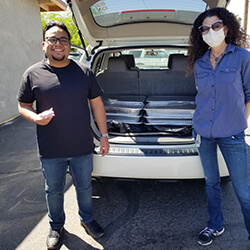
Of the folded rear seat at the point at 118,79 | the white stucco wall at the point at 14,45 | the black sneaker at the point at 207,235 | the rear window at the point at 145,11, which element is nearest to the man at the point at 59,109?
the black sneaker at the point at 207,235

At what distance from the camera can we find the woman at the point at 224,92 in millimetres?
1909

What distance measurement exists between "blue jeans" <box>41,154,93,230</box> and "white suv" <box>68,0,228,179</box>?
242 millimetres

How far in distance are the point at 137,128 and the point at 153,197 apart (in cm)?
80

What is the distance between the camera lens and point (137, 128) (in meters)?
3.06

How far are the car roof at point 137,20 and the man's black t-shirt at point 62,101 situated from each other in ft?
3.85

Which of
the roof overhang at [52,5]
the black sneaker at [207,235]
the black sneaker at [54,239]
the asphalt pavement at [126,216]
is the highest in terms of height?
the roof overhang at [52,5]

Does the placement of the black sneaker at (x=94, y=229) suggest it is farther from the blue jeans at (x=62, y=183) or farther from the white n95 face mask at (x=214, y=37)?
the white n95 face mask at (x=214, y=37)

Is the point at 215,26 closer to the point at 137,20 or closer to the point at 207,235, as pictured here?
the point at 137,20

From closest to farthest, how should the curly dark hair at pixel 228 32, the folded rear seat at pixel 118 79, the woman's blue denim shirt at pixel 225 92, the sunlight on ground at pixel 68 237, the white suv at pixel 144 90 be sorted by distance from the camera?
the woman's blue denim shirt at pixel 225 92 → the curly dark hair at pixel 228 32 → the sunlight on ground at pixel 68 237 → the white suv at pixel 144 90 → the folded rear seat at pixel 118 79

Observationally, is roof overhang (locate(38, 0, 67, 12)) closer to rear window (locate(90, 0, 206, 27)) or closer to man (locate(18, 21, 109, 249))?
rear window (locate(90, 0, 206, 27))

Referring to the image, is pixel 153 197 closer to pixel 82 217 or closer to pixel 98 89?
pixel 82 217

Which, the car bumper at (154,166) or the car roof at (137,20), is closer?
the car bumper at (154,166)

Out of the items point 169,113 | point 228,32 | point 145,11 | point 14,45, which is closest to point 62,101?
point 228,32

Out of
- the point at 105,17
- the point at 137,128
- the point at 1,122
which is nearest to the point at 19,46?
the point at 1,122
